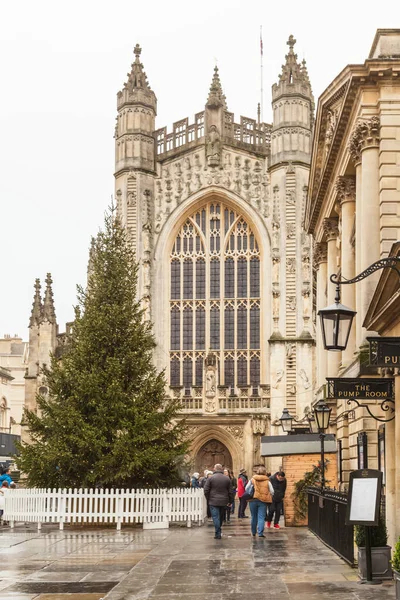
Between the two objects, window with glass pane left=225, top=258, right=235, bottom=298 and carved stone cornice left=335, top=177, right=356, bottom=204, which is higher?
window with glass pane left=225, top=258, right=235, bottom=298

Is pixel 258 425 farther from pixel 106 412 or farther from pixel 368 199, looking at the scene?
pixel 368 199

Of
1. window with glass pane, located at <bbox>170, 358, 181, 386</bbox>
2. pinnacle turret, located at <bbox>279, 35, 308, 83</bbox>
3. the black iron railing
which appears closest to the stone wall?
the black iron railing

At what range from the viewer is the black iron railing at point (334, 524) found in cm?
1330

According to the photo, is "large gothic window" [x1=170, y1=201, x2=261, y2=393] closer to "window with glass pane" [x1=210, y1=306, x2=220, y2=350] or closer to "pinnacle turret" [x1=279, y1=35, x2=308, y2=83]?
"window with glass pane" [x1=210, y1=306, x2=220, y2=350]

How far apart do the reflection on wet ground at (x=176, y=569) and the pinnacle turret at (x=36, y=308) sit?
27901 millimetres

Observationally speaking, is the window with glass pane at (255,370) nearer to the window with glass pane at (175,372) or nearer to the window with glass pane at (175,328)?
the window with glass pane at (175,372)

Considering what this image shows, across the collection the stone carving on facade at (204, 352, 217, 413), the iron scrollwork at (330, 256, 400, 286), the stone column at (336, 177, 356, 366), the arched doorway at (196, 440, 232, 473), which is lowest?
the arched doorway at (196, 440, 232, 473)

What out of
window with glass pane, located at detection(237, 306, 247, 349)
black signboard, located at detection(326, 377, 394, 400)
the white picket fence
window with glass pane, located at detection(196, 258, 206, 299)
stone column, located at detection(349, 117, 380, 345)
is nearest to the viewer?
black signboard, located at detection(326, 377, 394, 400)

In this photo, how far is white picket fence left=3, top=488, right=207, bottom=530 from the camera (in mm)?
22562

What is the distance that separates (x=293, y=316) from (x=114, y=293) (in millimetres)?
19147

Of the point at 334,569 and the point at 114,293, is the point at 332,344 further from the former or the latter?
the point at 114,293

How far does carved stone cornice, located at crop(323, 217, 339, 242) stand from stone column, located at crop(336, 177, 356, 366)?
12.7 ft

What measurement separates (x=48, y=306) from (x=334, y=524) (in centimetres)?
3460

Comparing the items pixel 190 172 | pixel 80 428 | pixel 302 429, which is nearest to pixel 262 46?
pixel 190 172
